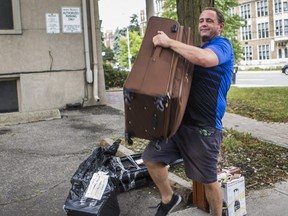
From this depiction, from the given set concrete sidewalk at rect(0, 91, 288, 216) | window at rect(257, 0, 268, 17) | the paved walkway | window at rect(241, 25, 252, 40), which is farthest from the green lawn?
window at rect(241, 25, 252, 40)

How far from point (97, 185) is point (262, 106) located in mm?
7272

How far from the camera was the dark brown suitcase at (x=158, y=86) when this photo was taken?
9.12ft

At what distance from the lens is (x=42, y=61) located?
927 cm

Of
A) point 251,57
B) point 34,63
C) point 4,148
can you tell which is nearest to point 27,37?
point 34,63

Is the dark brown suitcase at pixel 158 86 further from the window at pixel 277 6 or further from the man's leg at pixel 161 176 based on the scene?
the window at pixel 277 6

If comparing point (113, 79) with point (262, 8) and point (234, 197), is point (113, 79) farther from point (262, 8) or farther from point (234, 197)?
point (262, 8)

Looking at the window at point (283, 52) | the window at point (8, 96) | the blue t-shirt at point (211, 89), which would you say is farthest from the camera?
the window at point (283, 52)

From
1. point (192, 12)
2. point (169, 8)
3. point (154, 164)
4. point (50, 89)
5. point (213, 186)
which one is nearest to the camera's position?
point (213, 186)

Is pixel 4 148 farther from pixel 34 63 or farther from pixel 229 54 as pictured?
pixel 229 54

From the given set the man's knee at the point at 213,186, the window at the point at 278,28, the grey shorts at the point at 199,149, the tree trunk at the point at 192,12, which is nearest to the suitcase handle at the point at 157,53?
the grey shorts at the point at 199,149

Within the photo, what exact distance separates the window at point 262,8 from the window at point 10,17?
60844 mm

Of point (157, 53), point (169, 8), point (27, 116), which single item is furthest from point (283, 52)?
point (157, 53)

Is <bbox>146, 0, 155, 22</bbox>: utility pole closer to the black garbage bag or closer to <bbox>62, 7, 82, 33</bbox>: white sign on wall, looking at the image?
the black garbage bag

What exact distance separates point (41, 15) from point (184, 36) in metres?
7.04
